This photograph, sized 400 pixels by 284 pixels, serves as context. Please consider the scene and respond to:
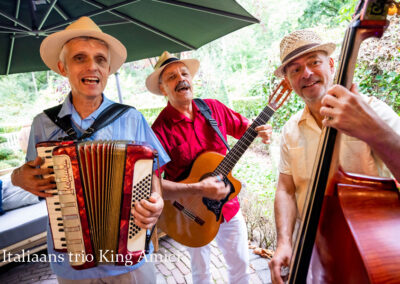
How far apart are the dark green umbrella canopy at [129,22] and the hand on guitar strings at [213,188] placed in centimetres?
156

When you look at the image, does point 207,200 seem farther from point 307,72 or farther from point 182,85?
point 307,72

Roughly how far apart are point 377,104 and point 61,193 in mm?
1847

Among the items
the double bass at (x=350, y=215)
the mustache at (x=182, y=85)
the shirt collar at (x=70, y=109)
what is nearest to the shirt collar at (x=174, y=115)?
the mustache at (x=182, y=85)

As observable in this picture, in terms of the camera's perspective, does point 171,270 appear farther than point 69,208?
Yes

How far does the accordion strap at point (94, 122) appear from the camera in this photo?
1505mm

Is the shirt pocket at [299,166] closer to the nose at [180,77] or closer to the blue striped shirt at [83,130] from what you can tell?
the blue striped shirt at [83,130]

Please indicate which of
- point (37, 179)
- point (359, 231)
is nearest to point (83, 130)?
point (37, 179)

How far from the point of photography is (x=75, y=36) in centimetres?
161

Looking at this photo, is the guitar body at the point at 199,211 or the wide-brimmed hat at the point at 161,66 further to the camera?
the wide-brimmed hat at the point at 161,66

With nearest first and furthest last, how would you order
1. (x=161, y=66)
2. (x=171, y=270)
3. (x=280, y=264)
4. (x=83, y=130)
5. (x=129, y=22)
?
(x=280, y=264), (x=83, y=130), (x=161, y=66), (x=129, y=22), (x=171, y=270)

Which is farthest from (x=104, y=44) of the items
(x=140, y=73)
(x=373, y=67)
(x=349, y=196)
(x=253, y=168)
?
(x=140, y=73)

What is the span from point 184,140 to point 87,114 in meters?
0.87

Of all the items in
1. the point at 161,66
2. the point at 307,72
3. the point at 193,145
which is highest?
the point at 161,66

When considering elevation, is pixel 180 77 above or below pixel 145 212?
above
